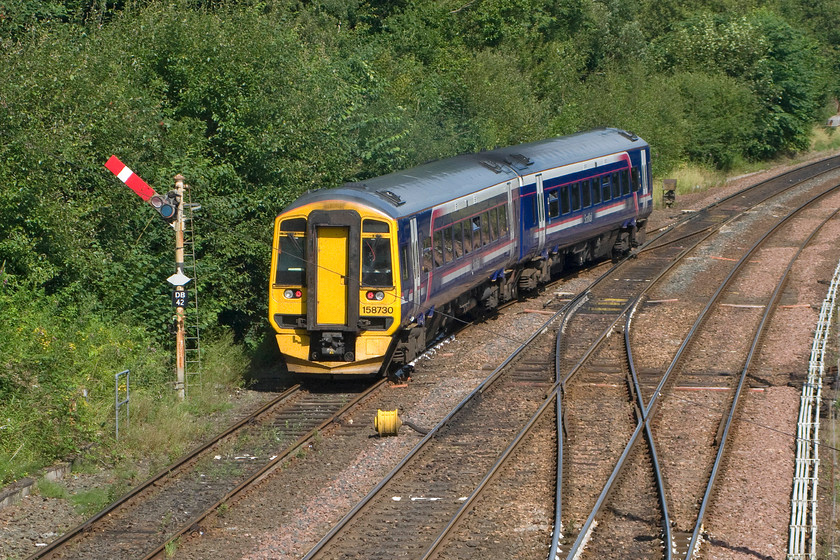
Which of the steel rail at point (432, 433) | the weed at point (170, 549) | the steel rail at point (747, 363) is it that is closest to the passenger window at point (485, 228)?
the steel rail at point (432, 433)

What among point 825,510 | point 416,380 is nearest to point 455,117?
point 416,380

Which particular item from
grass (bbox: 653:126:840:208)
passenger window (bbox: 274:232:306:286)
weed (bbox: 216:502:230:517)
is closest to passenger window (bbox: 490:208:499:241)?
passenger window (bbox: 274:232:306:286)

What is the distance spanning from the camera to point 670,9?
60312 millimetres

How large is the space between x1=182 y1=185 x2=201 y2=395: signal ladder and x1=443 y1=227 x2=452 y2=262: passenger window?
4.09m

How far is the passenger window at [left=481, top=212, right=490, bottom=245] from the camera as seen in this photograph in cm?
1933

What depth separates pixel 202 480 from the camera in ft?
41.3

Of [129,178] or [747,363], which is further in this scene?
[747,363]

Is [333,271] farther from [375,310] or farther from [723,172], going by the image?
[723,172]

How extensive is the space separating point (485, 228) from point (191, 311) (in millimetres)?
5561

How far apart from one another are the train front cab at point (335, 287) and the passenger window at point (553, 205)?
25.4 ft

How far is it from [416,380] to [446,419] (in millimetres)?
2409

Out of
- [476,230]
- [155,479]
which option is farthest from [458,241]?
[155,479]

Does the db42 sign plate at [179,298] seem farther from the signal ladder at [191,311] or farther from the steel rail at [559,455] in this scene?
the steel rail at [559,455]

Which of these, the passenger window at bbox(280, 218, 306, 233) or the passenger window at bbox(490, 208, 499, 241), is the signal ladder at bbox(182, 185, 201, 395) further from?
the passenger window at bbox(490, 208, 499, 241)
